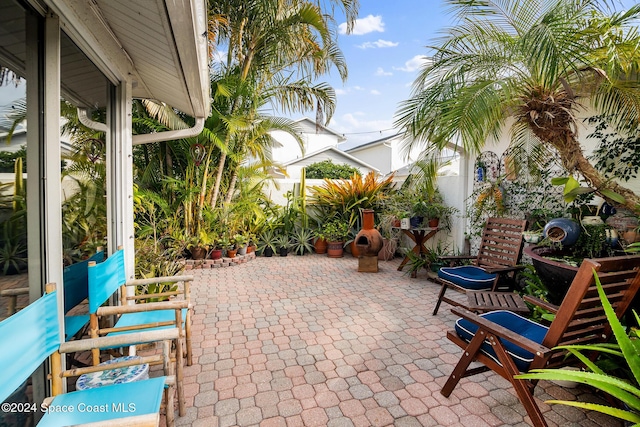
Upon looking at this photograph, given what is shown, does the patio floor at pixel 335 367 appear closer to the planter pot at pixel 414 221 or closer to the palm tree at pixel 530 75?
the planter pot at pixel 414 221

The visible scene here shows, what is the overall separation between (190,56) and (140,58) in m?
0.88

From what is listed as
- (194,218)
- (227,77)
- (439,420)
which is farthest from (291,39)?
(439,420)

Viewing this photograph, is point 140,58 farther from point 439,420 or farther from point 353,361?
point 439,420

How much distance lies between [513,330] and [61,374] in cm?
266

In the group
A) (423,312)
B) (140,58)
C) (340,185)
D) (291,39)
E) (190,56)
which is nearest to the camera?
(190,56)

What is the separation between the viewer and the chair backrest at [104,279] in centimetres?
200

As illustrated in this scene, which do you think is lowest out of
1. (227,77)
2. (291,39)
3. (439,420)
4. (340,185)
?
(439,420)

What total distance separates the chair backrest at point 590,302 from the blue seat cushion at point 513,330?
0.10 meters

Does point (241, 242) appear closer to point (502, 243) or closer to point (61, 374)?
point (502, 243)

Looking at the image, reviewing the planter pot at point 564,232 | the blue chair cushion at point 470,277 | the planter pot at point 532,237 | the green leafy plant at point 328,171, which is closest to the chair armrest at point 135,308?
the blue chair cushion at point 470,277

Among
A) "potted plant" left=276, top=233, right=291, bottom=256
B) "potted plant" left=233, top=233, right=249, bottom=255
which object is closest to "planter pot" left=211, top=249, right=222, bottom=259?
"potted plant" left=233, top=233, right=249, bottom=255

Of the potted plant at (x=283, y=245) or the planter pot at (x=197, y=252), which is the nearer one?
the planter pot at (x=197, y=252)

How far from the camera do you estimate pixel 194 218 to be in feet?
19.8

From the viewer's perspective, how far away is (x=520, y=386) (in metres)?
1.78
